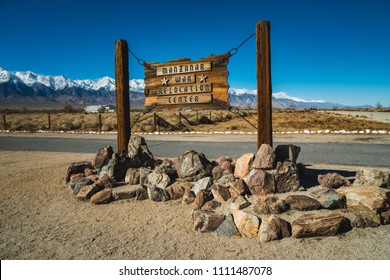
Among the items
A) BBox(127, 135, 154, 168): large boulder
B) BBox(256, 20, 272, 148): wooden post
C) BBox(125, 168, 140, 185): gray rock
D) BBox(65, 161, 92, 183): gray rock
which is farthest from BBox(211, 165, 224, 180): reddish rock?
BBox(65, 161, 92, 183): gray rock

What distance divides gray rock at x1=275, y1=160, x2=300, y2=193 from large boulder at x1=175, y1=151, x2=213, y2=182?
1.35 m

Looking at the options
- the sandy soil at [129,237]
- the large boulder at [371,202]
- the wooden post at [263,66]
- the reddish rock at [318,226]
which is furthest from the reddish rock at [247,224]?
the wooden post at [263,66]

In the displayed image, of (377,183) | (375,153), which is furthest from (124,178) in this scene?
(375,153)

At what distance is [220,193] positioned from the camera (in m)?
4.76

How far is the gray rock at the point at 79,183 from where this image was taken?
5.70m

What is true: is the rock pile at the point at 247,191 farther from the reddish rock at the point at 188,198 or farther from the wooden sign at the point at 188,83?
the wooden sign at the point at 188,83

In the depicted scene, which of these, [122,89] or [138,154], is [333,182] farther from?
[122,89]

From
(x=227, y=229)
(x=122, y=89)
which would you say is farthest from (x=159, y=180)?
(x=122, y=89)

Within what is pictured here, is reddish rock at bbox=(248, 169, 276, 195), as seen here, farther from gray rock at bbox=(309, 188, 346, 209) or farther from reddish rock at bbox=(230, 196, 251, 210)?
gray rock at bbox=(309, 188, 346, 209)

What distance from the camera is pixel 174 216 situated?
4.54 metres

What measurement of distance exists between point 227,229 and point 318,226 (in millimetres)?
1078

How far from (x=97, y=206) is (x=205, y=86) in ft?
9.85

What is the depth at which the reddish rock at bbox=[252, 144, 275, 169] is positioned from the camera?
16.1 ft
